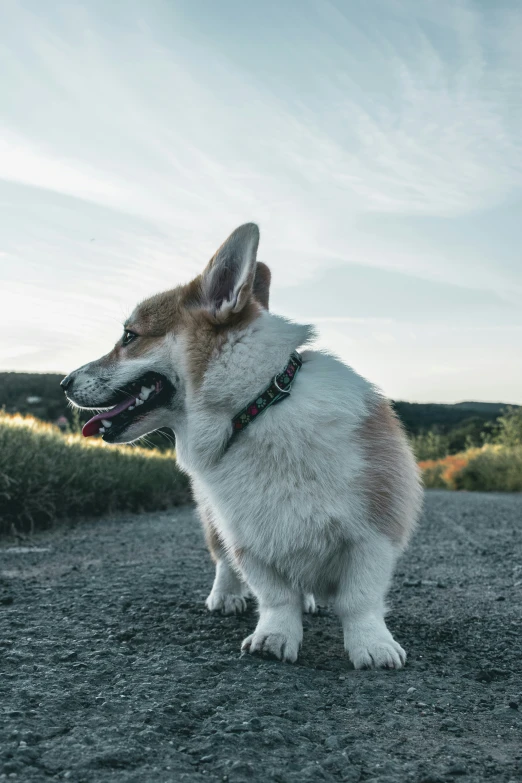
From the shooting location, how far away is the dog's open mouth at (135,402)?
3029 millimetres

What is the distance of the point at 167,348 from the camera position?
2.97 m

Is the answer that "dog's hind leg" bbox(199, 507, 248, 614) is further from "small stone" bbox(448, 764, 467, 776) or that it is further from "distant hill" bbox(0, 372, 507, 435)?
"distant hill" bbox(0, 372, 507, 435)

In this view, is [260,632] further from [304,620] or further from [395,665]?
[304,620]

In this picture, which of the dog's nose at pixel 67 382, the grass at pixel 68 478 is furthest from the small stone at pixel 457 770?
the grass at pixel 68 478

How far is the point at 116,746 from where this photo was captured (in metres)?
1.92

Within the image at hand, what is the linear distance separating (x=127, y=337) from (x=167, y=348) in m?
0.29

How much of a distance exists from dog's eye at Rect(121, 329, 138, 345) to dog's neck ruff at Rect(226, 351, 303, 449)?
67 centimetres

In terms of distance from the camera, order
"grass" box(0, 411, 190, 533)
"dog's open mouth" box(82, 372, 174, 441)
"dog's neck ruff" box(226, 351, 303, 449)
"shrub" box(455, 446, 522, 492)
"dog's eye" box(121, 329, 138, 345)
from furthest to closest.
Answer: "shrub" box(455, 446, 522, 492) < "grass" box(0, 411, 190, 533) < "dog's eye" box(121, 329, 138, 345) < "dog's open mouth" box(82, 372, 174, 441) < "dog's neck ruff" box(226, 351, 303, 449)

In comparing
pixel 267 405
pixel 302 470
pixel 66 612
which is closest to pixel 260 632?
pixel 302 470

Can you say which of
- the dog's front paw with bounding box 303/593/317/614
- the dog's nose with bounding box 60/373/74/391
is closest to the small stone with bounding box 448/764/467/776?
the dog's front paw with bounding box 303/593/317/614

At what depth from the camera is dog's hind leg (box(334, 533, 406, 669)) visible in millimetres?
2656

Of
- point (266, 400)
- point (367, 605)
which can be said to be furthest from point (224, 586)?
point (266, 400)

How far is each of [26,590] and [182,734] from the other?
2412mm

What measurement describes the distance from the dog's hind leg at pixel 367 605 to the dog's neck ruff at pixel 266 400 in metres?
0.64
